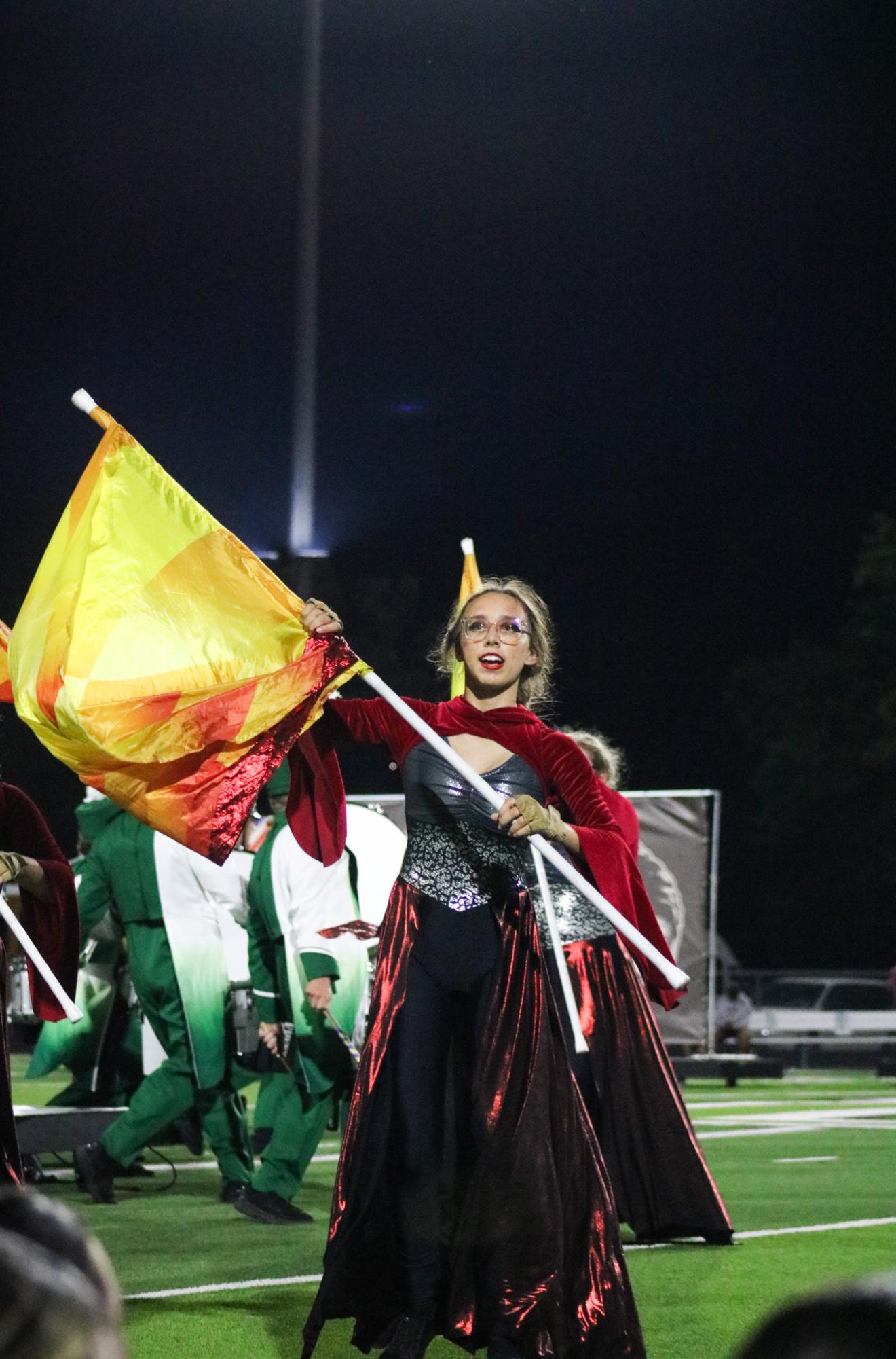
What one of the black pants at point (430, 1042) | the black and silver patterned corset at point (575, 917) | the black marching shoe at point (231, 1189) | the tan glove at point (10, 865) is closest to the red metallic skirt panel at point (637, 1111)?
the black and silver patterned corset at point (575, 917)

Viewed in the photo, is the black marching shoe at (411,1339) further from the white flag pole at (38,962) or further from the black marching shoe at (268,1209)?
the black marching shoe at (268,1209)

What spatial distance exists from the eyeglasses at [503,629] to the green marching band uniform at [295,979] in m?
3.52

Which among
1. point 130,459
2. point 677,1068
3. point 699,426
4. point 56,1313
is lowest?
point 677,1068

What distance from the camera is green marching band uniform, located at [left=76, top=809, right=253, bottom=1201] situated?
9.55 m

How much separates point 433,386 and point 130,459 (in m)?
47.8

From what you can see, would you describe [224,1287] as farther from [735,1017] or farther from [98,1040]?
[735,1017]

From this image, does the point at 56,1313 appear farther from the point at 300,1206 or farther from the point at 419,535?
the point at 419,535

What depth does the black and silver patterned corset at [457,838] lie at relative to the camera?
546 centimetres

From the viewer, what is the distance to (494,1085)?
5.33 meters

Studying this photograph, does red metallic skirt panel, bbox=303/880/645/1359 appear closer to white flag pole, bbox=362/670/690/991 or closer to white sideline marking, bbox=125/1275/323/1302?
white flag pole, bbox=362/670/690/991

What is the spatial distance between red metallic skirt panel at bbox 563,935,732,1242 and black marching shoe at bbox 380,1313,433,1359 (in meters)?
2.77

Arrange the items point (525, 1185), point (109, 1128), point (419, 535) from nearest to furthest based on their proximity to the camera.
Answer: point (525, 1185), point (109, 1128), point (419, 535)

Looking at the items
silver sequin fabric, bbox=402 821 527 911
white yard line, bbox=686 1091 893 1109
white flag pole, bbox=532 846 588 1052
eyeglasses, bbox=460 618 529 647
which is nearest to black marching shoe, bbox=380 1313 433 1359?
white flag pole, bbox=532 846 588 1052

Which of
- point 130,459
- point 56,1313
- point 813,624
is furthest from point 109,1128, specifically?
point 813,624
